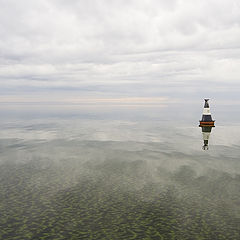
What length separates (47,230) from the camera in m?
8.20

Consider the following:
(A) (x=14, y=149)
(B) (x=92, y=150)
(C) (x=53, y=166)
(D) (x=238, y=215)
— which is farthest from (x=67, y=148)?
(D) (x=238, y=215)

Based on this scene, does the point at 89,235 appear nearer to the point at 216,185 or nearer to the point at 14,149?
the point at 216,185

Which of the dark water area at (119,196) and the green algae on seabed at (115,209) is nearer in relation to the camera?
the green algae on seabed at (115,209)

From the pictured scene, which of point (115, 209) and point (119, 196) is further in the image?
point (119, 196)

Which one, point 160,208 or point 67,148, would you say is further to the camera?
point 67,148

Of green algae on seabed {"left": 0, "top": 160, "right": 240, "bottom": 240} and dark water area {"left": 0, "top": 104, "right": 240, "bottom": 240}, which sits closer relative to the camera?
green algae on seabed {"left": 0, "top": 160, "right": 240, "bottom": 240}

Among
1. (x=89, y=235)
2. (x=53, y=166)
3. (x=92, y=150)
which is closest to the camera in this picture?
(x=89, y=235)

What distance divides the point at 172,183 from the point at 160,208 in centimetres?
339

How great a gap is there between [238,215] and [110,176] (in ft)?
24.1

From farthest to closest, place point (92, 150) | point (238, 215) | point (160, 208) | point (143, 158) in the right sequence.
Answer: point (92, 150) < point (143, 158) < point (160, 208) < point (238, 215)

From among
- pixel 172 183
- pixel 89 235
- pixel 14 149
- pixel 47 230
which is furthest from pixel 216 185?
pixel 14 149

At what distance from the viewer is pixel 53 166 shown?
16.7 metres

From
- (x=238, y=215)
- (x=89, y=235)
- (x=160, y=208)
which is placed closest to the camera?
(x=89, y=235)

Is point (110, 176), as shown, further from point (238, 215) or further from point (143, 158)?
point (238, 215)
